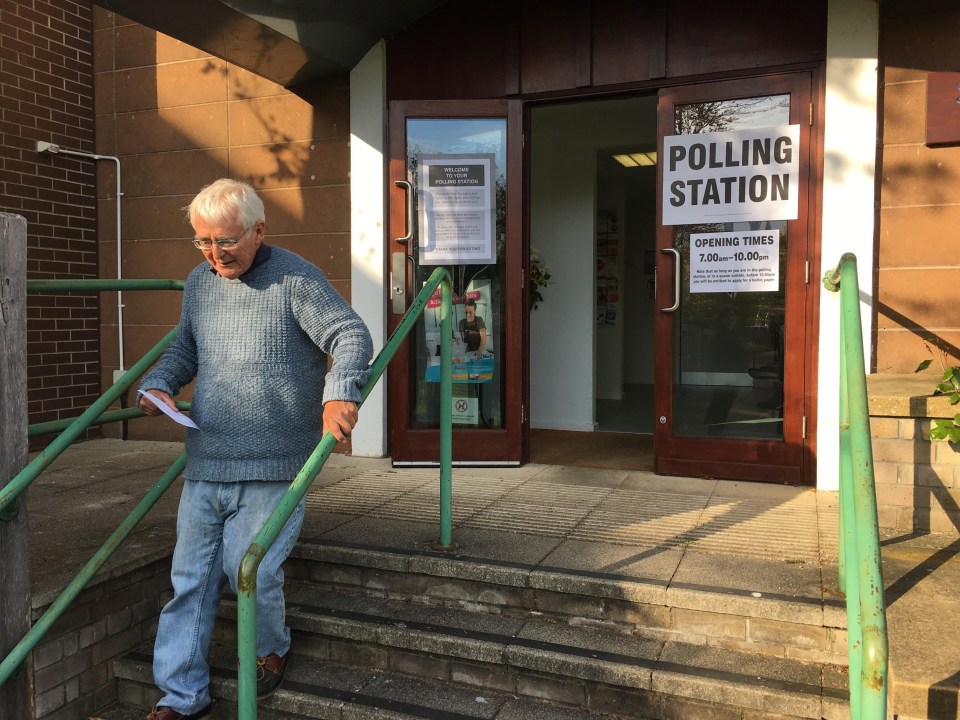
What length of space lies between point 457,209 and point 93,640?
3.02 m

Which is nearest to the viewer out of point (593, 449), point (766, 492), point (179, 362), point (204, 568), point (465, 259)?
point (204, 568)

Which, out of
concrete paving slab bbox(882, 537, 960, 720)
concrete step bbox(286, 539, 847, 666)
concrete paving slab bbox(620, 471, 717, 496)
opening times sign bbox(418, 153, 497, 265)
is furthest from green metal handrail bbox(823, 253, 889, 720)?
opening times sign bbox(418, 153, 497, 265)

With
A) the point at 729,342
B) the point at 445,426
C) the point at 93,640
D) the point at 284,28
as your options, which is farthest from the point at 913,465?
the point at 284,28

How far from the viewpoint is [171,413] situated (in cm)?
236

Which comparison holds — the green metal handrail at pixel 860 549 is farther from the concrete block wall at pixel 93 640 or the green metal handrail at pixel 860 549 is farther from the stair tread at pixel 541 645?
the concrete block wall at pixel 93 640

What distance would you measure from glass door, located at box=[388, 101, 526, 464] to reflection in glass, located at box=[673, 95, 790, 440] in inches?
37.9

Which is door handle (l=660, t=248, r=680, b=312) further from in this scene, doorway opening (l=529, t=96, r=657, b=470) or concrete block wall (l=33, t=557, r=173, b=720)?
concrete block wall (l=33, t=557, r=173, b=720)

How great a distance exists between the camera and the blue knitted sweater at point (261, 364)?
2445 mm

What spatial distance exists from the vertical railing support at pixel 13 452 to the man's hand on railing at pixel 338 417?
1166mm

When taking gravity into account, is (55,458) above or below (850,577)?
above

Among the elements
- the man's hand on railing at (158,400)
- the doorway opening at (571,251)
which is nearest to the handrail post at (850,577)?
the man's hand on railing at (158,400)

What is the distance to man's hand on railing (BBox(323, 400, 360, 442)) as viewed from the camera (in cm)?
228

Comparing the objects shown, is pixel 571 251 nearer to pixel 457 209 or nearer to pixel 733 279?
pixel 457 209

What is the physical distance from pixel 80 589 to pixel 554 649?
160 centimetres
